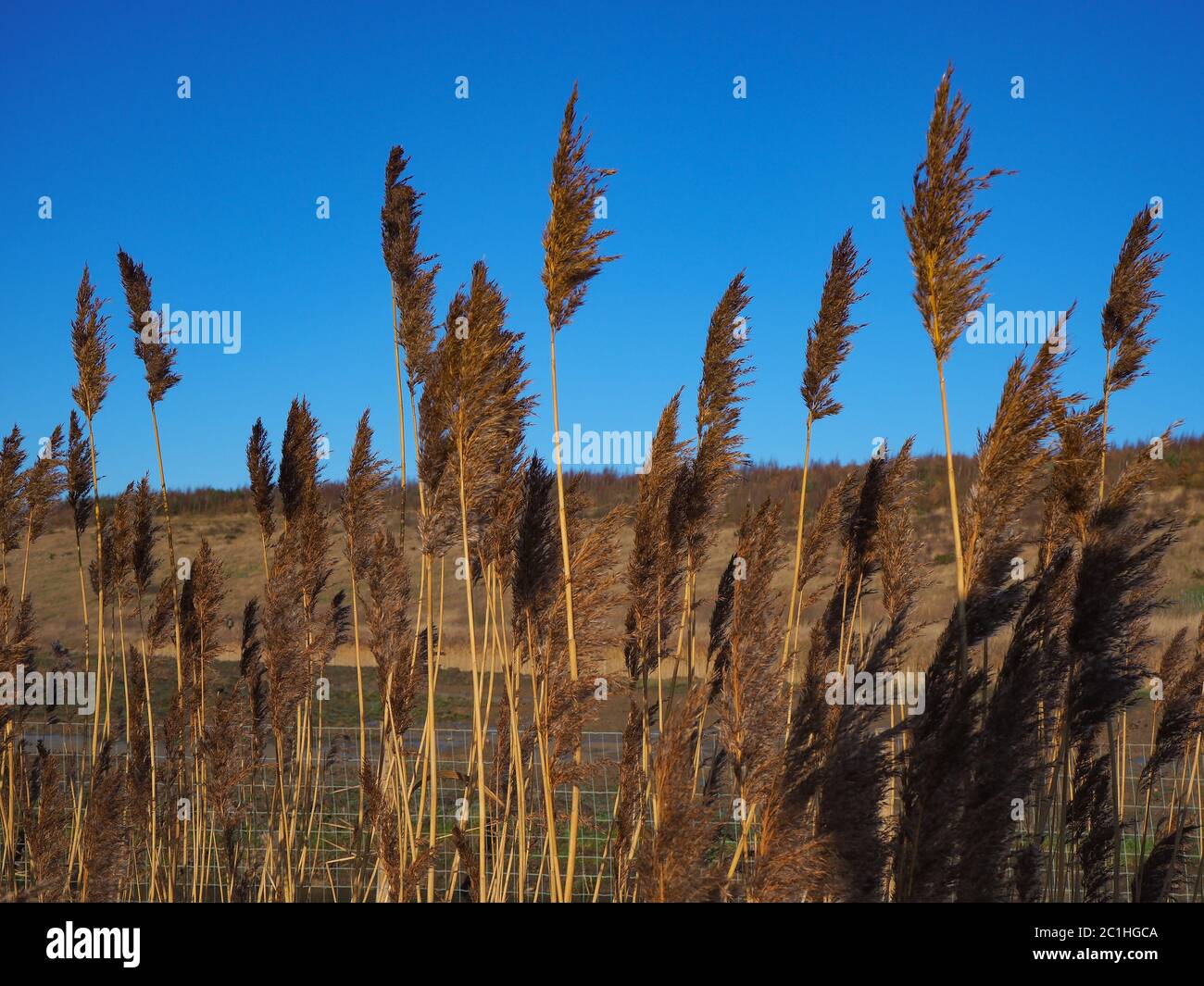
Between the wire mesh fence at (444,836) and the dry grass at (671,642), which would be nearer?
the dry grass at (671,642)

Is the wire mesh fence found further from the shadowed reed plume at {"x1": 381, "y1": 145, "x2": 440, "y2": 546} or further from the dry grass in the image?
the shadowed reed plume at {"x1": 381, "y1": 145, "x2": 440, "y2": 546}

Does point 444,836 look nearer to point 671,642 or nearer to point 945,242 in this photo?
point 671,642

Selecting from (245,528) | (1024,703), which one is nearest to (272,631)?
(1024,703)

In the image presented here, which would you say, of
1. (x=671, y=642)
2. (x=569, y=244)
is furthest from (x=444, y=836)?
(x=569, y=244)

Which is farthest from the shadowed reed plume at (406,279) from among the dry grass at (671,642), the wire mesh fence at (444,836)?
the wire mesh fence at (444,836)

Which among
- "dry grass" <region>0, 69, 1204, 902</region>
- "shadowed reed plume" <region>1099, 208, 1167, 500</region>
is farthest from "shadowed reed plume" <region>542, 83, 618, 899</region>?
"shadowed reed plume" <region>1099, 208, 1167, 500</region>

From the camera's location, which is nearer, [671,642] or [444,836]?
[444,836]

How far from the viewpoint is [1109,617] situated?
4297mm

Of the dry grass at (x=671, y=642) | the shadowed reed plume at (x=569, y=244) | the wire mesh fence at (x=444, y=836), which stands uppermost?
the shadowed reed plume at (x=569, y=244)

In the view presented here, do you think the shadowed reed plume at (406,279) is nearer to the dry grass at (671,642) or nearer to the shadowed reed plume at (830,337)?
the dry grass at (671,642)

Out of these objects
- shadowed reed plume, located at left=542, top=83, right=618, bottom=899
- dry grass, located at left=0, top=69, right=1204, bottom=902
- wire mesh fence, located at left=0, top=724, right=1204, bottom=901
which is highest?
shadowed reed plume, located at left=542, top=83, right=618, bottom=899

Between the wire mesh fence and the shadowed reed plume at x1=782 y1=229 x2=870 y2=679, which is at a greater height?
the shadowed reed plume at x1=782 y1=229 x2=870 y2=679
